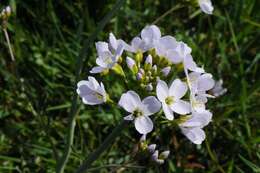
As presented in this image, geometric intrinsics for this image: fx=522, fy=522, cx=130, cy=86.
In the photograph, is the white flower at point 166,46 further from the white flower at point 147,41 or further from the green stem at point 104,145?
the green stem at point 104,145

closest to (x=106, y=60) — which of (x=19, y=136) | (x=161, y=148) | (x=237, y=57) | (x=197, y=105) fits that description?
(x=197, y=105)

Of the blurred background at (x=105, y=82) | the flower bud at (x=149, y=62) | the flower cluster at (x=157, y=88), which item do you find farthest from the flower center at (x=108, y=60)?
the blurred background at (x=105, y=82)

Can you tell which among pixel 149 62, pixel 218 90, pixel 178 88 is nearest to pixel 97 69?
pixel 149 62

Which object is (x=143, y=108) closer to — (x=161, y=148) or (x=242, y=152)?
(x=161, y=148)

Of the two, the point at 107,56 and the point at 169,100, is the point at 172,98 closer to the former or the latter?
the point at 169,100

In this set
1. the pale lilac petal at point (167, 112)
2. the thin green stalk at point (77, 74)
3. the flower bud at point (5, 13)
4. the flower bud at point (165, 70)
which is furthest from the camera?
the flower bud at point (5, 13)

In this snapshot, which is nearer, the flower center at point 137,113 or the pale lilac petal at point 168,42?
the flower center at point 137,113

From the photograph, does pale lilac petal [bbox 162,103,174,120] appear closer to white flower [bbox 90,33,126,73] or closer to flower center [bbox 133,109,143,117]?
flower center [bbox 133,109,143,117]

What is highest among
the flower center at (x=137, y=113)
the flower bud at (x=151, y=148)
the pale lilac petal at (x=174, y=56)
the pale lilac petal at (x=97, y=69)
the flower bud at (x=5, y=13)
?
the flower bud at (x=5, y=13)
